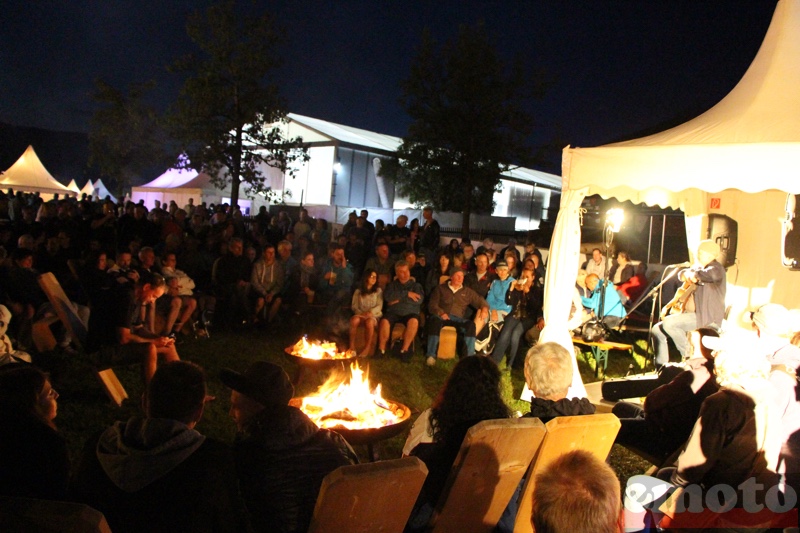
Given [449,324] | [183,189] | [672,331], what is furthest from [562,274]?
[183,189]

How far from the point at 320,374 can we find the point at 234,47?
1460cm

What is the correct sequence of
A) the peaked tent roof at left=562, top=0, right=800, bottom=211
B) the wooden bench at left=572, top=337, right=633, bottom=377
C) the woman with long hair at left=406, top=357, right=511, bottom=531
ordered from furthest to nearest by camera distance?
the wooden bench at left=572, top=337, right=633, bottom=377
the peaked tent roof at left=562, top=0, right=800, bottom=211
the woman with long hair at left=406, top=357, right=511, bottom=531

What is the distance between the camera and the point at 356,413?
13.5 feet

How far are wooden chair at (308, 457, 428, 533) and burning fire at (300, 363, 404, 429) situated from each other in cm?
172

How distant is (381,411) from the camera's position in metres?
4.25

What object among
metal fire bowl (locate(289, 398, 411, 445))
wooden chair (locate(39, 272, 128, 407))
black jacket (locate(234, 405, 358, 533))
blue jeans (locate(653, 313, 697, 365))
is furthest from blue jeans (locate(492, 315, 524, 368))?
black jacket (locate(234, 405, 358, 533))

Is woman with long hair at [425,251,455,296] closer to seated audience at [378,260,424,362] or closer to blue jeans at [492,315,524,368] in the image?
seated audience at [378,260,424,362]

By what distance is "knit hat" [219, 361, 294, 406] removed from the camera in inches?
102

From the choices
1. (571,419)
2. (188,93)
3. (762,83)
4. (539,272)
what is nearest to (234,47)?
(188,93)

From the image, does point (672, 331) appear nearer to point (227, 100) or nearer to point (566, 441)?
point (566, 441)

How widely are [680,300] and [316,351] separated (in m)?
4.75

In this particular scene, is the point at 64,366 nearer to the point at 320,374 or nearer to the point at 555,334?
the point at 320,374

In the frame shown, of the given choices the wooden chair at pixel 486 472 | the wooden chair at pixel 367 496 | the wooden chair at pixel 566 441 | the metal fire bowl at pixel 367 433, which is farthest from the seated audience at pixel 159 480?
the metal fire bowl at pixel 367 433

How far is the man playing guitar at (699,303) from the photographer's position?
6.79 m
